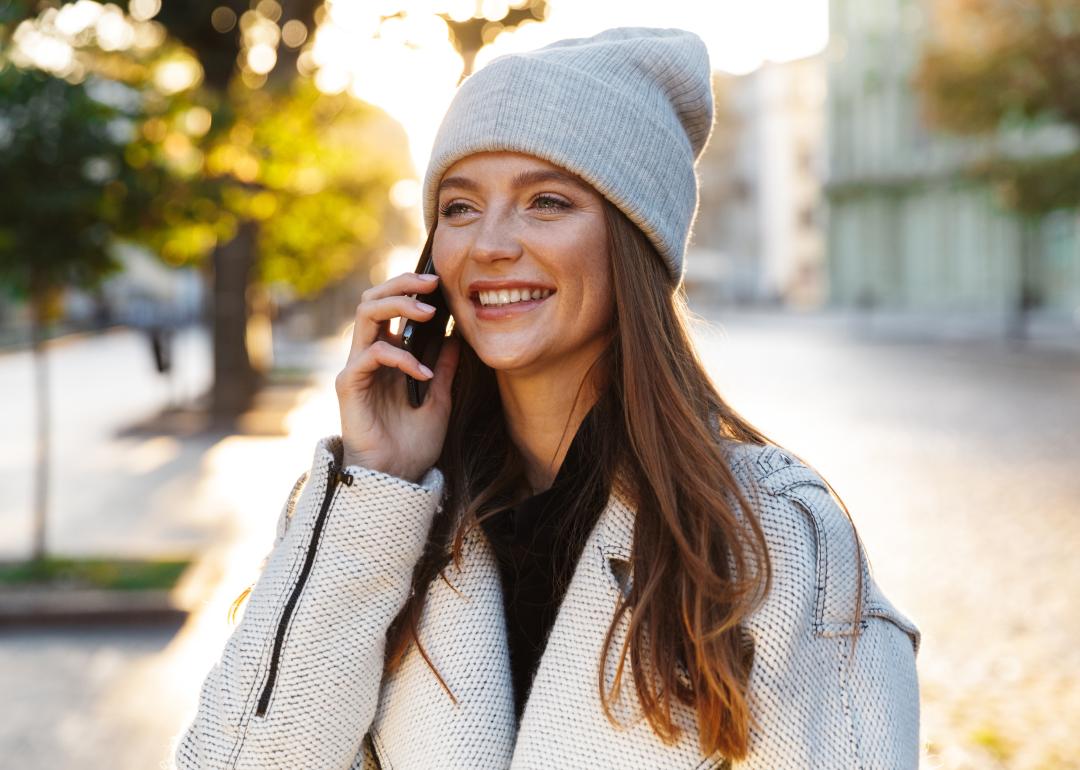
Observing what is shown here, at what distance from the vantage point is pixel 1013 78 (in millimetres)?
22109

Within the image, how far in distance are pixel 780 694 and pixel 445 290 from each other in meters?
0.93

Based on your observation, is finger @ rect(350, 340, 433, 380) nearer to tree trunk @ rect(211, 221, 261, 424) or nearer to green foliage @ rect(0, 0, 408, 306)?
green foliage @ rect(0, 0, 408, 306)

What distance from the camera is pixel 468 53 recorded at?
1252 cm

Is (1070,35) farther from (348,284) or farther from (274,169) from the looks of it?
(348,284)

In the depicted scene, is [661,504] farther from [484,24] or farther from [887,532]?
[484,24]

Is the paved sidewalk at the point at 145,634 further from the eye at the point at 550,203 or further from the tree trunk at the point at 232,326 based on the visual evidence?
the tree trunk at the point at 232,326

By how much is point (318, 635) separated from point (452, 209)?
0.76 metres

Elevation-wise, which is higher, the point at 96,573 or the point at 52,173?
the point at 52,173

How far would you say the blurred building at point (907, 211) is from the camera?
45.3 metres

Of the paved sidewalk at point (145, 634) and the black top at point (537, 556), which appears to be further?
the paved sidewalk at point (145, 634)

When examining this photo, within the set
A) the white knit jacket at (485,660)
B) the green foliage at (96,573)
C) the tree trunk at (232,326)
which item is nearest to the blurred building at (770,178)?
the tree trunk at (232,326)

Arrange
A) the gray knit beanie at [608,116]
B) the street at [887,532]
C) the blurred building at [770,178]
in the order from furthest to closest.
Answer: the blurred building at [770,178] → the street at [887,532] → the gray knit beanie at [608,116]

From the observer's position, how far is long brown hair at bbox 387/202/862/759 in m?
1.85

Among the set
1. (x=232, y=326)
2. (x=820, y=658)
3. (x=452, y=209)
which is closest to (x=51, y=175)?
(x=452, y=209)
